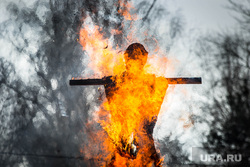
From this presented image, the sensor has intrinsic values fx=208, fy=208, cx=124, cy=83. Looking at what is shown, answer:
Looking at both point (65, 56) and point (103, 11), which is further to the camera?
point (65, 56)

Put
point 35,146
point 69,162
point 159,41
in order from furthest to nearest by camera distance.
A: point 35,146 → point 69,162 → point 159,41

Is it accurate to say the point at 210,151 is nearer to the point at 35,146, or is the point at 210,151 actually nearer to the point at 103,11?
the point at 103,11

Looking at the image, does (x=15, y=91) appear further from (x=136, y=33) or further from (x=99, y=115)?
(x=136, y=33)

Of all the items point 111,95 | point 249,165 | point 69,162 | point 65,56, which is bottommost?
point 69,162

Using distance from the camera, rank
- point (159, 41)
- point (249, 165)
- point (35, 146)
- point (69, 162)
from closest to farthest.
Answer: point (249, 165) → point (159, 41) → point (69, 162) → point (35, 146)

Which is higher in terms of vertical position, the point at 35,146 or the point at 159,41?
the point at 159,41

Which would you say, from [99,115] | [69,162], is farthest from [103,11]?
[69,162]

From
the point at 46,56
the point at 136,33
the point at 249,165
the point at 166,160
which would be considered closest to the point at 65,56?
the point at 46,56

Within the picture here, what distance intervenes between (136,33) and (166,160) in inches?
118

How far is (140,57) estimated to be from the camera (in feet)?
9.73

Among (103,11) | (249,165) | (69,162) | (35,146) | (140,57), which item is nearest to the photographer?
(140,57)

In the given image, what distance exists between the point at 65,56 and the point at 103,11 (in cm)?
158

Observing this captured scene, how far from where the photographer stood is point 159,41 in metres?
4.61

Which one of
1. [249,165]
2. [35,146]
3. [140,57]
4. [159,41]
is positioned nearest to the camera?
[140,57]
